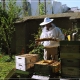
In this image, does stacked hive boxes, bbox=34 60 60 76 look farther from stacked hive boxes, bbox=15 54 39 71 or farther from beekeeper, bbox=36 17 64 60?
beekeeper, bbox=36 17 64 60

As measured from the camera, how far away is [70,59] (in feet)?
16.2

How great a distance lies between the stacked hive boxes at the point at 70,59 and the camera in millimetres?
4910

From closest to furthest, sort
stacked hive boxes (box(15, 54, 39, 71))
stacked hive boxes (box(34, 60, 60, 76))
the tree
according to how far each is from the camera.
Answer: stacked hive boxes (box(34, 60, 60, 76))
stacked hive boxes (box(15, 54, 39, 71))
the tree

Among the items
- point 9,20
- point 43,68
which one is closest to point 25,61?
point 43,68

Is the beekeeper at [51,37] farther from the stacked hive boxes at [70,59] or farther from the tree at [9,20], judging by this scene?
the tree at [9,20]

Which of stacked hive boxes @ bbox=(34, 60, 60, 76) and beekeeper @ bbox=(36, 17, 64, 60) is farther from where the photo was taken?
beekeeper @ bbox=(36, 17, 64, 60)

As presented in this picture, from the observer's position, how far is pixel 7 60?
10.2 metres

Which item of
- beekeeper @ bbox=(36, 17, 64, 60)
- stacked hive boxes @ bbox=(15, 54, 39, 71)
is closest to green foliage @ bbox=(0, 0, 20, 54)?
beekeeper @ bbox=(36, 17, 64, 60)

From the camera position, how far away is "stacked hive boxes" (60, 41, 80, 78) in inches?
193

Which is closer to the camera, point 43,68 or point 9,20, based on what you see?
A: point 43,68

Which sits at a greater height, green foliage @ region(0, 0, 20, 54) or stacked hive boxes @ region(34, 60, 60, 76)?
green foliage @ region(0, 0, 20, 54)

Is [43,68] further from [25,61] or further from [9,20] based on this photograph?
[9,20]

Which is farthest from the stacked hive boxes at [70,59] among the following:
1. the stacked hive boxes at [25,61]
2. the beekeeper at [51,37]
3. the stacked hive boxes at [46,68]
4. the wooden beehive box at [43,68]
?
the stacked hive boxes at [25,61]

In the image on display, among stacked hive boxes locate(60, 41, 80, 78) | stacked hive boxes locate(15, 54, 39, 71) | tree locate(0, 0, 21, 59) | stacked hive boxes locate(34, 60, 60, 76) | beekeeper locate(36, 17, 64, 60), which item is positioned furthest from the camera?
tree locate(0, 0, 21, 59)
